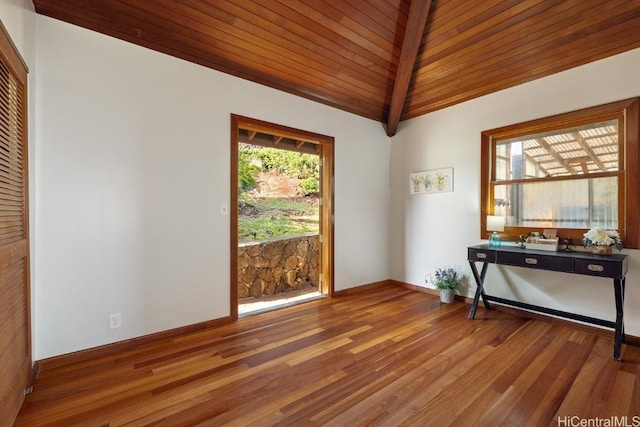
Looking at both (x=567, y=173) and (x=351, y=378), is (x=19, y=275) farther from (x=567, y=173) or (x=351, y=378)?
(x=567, y=173)

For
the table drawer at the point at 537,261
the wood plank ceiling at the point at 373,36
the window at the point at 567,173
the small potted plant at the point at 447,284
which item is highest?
the wood plank ceiling at the point at 373,36

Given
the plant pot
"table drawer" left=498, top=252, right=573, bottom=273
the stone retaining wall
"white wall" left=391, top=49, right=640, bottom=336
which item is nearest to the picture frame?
"white wall" left=391, top=49, right=640, bottom=336

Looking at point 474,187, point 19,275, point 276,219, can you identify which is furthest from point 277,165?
point 19,275

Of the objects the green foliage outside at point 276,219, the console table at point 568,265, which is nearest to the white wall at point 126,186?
the green foliage outside at point 276,219

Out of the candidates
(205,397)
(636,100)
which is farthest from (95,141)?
(636,100)

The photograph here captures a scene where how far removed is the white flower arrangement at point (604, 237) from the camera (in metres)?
2.36

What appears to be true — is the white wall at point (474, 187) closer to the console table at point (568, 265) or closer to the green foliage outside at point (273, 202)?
the console table at point (568, 265)

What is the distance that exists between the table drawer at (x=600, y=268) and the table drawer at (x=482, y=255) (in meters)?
0.63

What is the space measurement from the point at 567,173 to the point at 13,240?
174 inches

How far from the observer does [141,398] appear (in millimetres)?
1706

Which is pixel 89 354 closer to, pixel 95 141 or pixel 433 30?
pixel 95 141

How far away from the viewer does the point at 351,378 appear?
6.24ft

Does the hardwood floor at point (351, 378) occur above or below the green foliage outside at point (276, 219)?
below

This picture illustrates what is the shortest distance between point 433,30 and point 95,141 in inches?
127
